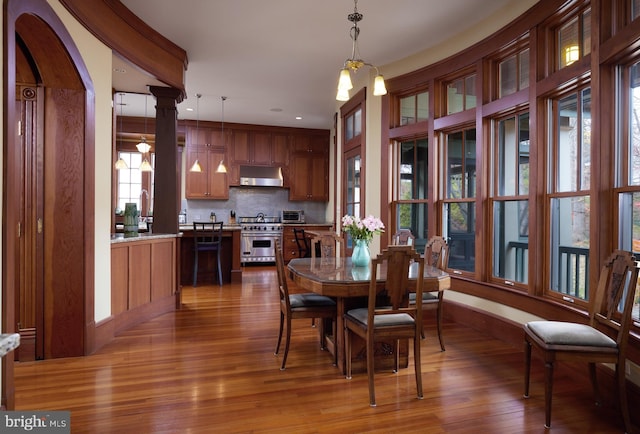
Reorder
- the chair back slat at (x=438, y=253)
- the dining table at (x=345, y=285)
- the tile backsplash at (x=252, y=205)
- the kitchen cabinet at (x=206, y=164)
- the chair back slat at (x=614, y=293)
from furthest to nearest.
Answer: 1. the tile backsplash at (x=252, y=205)
2. the kitchen cabinet at (x=206, y=164)
3. the chair back slat at (x=438, y=253)
4. the dining table at (x=345, y=285)
5. the chair back slat at (x=614, y=293)

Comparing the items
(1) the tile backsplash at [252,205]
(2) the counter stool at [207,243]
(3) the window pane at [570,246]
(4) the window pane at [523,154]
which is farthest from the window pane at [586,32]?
(1) the tile backsplash at [252,205]

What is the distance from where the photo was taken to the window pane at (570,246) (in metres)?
2.90

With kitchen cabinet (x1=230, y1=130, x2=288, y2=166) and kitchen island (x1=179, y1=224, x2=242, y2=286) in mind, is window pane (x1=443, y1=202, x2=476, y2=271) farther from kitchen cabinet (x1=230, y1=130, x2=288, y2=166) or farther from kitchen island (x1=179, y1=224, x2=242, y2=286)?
kitchen cabinet (x1=230, y1=130, x2=288, y2=166)

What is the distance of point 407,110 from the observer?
4.91 m

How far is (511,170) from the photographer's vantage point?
12.1 feet

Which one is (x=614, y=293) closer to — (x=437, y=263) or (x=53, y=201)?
(x=437, y=263)

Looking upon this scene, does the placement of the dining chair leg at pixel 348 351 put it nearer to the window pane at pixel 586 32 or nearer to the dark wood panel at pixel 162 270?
the dark wood panel at pixel 162 270

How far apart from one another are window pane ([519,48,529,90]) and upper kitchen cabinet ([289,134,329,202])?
5683 mm

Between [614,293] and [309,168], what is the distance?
7.06 meters

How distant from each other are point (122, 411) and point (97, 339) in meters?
1.23

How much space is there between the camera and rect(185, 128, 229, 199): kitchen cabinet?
818 centimetres

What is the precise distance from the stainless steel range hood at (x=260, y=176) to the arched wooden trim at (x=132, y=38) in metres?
3.76

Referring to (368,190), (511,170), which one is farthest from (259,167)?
(511,170)

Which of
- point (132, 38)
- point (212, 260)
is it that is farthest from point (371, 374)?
point (212, 260)
